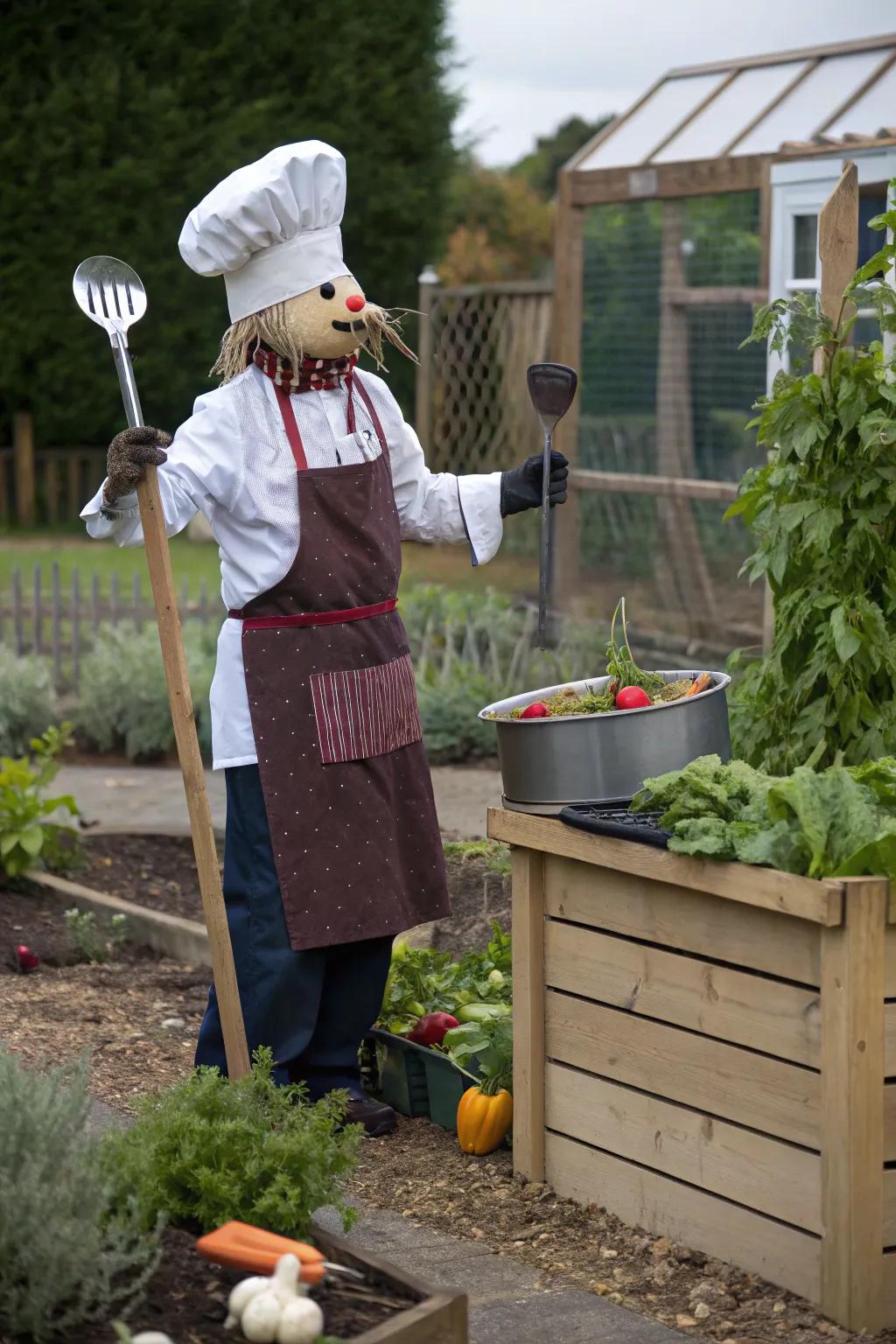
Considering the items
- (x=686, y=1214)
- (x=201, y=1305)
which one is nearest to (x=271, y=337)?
(x=686, y=1214)

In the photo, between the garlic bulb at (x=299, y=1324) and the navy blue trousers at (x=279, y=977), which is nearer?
the garlic bulb at (x=299, y=1324)

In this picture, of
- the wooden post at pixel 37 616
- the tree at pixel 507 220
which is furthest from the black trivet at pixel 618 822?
the tree at pixel 507 220

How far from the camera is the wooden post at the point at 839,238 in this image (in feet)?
12.8

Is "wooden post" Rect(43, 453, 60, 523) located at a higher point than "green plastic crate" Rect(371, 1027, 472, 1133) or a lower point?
higher

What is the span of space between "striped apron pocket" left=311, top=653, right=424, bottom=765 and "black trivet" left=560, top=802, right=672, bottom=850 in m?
0.62

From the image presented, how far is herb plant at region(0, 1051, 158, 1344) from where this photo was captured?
7.24 feet

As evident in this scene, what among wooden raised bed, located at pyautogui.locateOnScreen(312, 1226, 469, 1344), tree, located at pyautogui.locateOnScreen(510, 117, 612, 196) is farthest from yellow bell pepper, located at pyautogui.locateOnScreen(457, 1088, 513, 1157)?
tree, located at pyautogui.locateOnScreen(510, 117, 612, 196)

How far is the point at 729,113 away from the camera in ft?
28.0

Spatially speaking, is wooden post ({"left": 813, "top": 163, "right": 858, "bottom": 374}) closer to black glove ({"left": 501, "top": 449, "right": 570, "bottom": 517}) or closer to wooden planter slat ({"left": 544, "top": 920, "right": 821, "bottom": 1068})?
black glove ({"left": 501, "top": 449, "right": 570, "bottom": 517})

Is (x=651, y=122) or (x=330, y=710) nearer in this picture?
(x=330, y=710)

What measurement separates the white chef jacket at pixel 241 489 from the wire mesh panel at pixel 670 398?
14.4 ft

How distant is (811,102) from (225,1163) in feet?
22.3

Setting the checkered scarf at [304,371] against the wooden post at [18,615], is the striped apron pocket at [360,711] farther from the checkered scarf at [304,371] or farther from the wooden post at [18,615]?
the wooden post at [18,615]

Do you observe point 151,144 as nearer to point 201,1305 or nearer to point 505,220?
point 505,220
